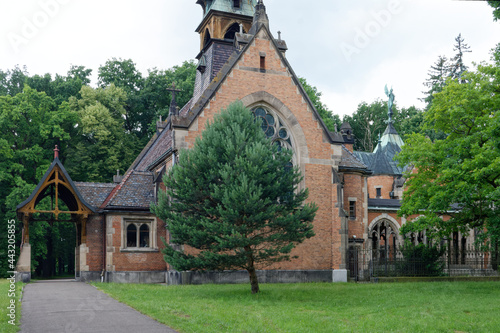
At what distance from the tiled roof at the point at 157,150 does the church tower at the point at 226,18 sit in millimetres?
5866

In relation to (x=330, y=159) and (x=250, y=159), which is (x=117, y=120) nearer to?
(x=330, y=159)

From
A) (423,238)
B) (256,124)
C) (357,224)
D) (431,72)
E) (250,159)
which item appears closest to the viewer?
(250,159)

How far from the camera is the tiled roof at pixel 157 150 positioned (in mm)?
28919

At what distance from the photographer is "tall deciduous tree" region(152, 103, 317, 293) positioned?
57.7ft

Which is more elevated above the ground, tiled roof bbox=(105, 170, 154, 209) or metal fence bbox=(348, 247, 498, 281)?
tiled roof bbox=(105, 170, 154, 209)

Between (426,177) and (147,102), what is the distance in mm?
30613

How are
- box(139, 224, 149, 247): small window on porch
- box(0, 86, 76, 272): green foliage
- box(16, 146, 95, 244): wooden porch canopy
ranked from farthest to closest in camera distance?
box(0, 86, 76, 272): green foliage, box(139, 224, 149, 247): small window on porch, box(16, 146, 95, 244): wooden porch canopy

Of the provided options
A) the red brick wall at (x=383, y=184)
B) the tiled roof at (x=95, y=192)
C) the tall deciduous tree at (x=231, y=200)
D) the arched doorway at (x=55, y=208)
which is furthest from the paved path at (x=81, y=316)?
the red brick wall at (x=383, y=184)

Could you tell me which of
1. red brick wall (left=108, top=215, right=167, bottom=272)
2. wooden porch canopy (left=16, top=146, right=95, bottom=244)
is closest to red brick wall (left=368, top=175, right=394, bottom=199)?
red brick wall (left=108, top=215, right=167, bottom=272)

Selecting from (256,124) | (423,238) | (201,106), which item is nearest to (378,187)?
(423,238)

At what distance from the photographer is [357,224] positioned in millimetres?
30281

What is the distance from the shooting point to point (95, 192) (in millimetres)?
28297

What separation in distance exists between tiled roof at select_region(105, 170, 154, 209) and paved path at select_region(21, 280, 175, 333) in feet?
30.6

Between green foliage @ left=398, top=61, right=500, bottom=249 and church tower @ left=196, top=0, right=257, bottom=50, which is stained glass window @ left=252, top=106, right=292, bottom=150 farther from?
church tower @ left=196, top=0, right=257, bottom=50
